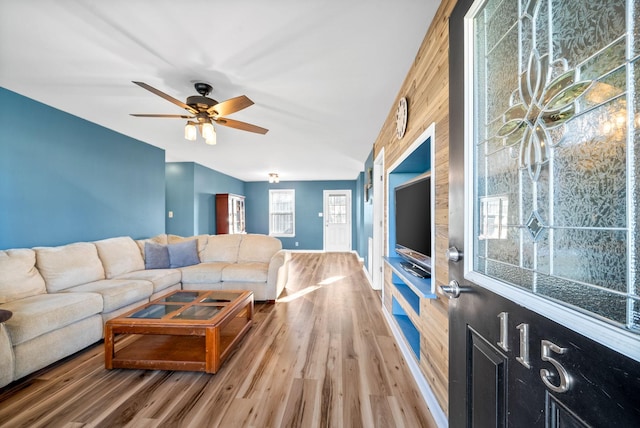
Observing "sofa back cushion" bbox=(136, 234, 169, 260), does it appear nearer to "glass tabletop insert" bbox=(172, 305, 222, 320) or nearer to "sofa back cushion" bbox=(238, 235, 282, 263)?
"sofa back cushion" bbox=(238, 235, 282, 263)

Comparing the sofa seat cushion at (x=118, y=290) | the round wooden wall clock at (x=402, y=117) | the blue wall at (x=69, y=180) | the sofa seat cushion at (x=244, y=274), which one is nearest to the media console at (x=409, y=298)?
the round wooden wall clock at (x=402, y=117)

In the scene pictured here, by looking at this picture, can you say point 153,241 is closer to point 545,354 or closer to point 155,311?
point 155,311

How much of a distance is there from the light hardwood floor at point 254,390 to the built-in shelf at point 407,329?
0.17 m

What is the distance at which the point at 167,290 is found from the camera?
3.14 m

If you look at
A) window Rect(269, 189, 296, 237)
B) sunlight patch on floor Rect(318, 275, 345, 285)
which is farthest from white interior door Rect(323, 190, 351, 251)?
sunlight patch on floor Rect(318, 275, 345, 285)

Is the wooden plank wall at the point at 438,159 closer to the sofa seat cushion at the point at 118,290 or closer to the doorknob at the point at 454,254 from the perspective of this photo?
the doorknob at the point at 454,254

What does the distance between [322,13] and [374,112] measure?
1.51 m

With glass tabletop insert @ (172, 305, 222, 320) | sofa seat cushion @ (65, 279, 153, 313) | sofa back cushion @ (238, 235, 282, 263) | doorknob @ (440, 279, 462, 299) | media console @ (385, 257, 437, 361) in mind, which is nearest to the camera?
doorknob @ (440, 279, 462, 299)

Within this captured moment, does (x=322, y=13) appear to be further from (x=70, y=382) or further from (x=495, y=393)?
(x=70, y=382)

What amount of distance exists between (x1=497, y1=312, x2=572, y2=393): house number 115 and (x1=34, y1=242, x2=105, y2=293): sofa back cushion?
3.51 m

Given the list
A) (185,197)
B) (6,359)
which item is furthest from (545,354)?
(185,197)

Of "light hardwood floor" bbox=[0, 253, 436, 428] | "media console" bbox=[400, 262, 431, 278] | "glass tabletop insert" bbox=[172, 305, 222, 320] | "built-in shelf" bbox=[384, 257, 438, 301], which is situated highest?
"media console" bbox=[400, 262, 431, 278]

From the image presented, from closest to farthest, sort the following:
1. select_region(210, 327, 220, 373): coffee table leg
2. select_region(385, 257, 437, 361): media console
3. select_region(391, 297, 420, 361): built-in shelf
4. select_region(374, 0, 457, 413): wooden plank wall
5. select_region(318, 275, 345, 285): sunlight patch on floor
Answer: select_region(374, 0, 457, 413): wooden plank wall
select_region(385, 257, 437, 361): media console
select_region(210, 327, 220, 373): coffee table leg
select_region(391, 297, 420, 361): built-in shelf
select_region(318, 275, 345, 285): sunlight patch on floor

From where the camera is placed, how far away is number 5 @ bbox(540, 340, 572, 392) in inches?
19.3
